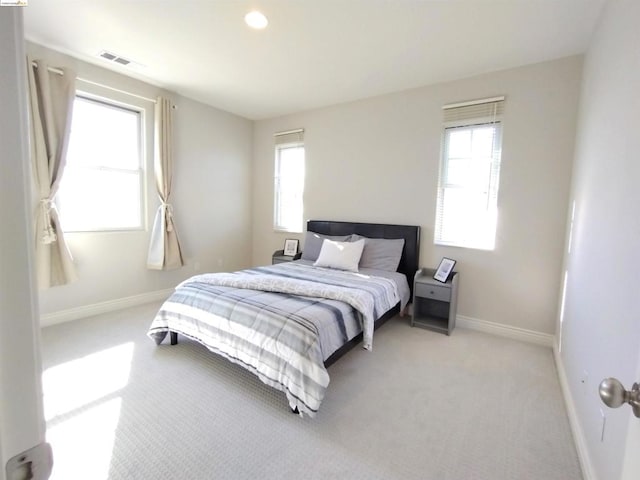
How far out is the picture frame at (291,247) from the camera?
454 centimetres

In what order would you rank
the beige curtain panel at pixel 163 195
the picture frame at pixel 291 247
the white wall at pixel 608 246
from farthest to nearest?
the picture frame at pixel 291 247
the beige curtain panel at pixel 163 195
the white wall at pixel 608 246

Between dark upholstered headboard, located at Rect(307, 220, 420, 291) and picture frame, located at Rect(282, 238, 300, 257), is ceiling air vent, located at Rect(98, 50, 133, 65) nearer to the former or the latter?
picture frame, located at Rect(282, 238, 300, 257)

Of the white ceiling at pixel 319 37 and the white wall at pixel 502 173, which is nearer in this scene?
the white ceiling at pixel 319 37

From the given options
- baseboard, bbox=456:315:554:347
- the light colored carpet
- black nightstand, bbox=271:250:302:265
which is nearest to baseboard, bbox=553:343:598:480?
the light colored carpet

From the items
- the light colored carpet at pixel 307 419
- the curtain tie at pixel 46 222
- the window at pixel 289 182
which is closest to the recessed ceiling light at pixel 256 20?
the window at pixel 289 182

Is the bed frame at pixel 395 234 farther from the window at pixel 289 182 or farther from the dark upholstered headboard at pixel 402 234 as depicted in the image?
the window at pixel 289 182

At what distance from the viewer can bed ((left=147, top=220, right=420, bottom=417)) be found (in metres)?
1.83

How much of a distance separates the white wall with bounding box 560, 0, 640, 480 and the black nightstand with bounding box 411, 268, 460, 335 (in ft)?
3.09

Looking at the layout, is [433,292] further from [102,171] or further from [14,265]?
[102,171]

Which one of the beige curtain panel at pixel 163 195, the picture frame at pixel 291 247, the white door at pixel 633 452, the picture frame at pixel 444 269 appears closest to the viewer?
the white door at pixel 633 452

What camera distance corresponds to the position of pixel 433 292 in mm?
3111

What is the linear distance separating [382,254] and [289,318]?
6.04 feet

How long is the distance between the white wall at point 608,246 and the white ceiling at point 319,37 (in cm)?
53

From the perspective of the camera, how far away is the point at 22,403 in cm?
39
